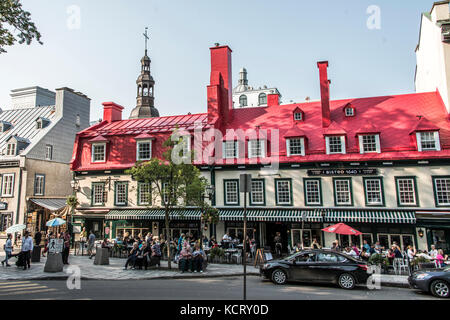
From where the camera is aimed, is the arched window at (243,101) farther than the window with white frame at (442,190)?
Yes

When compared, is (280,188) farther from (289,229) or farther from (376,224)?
(376,224)

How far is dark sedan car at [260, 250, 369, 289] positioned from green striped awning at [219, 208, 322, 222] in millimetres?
8217

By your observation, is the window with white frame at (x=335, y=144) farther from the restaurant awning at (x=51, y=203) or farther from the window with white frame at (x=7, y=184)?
the window with white frame at (x=7, y=184)

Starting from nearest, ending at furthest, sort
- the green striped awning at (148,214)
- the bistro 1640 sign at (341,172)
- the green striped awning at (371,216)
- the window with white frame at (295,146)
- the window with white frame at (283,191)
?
the green striped awning at (371,216) → the bistro 1640 sign at (341,172) → the window with white frame at (283,191) → the window with white frame at (295,146) → the green striped awning at (148,214)

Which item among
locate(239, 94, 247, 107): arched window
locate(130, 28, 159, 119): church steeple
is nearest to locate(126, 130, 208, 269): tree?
locate(130, 28, 159, 119): church steeple

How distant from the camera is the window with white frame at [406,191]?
20234 millimetres

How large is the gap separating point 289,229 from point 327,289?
10412 millimetres

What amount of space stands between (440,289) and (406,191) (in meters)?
10.6

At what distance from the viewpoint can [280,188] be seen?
22.7 m

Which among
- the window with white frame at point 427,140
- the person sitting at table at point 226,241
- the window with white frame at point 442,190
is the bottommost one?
the person sitting at table at point 226,241

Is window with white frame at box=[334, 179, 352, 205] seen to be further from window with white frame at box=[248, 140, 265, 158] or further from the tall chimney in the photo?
window with white frame at box=[248, 140, 265, 158]

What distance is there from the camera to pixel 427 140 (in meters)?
20.5

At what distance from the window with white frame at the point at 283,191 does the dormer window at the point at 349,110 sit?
7.28m

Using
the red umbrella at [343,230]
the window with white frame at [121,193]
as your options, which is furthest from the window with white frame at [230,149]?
the red umbrella at [343,230]
